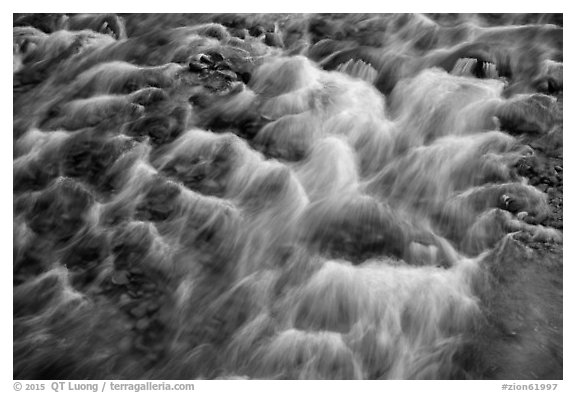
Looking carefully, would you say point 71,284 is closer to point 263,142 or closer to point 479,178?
point 263,142

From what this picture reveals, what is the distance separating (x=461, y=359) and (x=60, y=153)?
3.87m

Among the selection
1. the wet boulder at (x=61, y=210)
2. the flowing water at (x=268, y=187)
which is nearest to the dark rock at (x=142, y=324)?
the flowing water at (x=268, y=187)

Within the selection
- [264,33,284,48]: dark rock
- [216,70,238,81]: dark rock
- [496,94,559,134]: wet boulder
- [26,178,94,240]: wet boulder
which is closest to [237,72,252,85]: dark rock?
[216,70,238,81]: dark rock

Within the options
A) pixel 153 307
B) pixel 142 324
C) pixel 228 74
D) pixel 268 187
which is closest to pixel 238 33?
pixel 228 74

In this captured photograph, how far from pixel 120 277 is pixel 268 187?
1.41 metres

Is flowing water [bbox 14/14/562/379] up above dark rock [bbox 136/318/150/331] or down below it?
above

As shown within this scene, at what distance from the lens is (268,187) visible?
5160 millimetres

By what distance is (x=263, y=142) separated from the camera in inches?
219

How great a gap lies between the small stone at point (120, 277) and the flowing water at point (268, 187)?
0.01 metres

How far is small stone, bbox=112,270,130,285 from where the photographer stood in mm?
4562

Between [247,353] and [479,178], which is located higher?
[479,178]

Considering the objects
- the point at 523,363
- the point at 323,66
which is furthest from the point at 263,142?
the point at 523,363

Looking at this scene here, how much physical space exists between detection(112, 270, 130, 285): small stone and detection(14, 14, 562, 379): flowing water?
0.01 metres

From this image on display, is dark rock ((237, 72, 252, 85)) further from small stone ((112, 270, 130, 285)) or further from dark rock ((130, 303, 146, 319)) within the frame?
dark rock ((130, 303, 146, 319))
